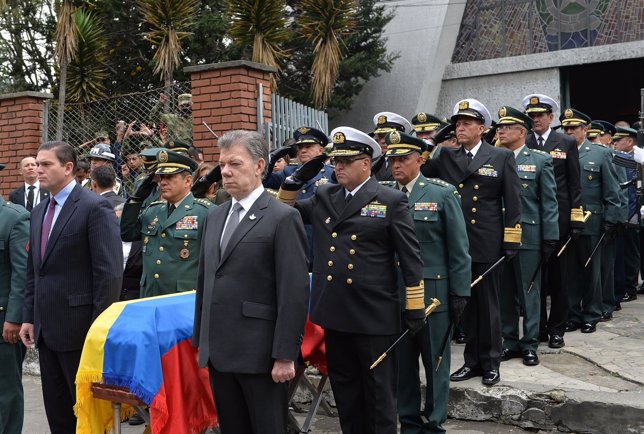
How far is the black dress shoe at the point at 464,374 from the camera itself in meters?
5.86

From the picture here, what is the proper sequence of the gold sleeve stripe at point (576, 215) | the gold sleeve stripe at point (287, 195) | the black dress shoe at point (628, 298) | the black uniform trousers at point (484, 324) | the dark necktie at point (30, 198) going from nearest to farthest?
the gold sleeve stripe at point (287, 195)
the black uniform trousers at point (484, 324)
the gold sleeve stripe at point (576, 215)
the dark necktie at point (30, 198)
the black dress shoe at point (628, 298)

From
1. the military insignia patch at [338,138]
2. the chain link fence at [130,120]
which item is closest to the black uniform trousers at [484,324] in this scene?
the military insignia patch at [338,138]

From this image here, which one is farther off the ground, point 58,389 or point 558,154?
point 558,154

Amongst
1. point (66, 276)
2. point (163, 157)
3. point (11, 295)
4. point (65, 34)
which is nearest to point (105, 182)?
point (163, 157)

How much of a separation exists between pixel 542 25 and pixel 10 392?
1181 centimetres

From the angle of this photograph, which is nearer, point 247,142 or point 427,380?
point 247,142

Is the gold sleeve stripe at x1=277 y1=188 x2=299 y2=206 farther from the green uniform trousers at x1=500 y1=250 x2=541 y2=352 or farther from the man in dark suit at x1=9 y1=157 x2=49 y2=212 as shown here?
the man in dark suit at x1=9 y1=157 x2=49 y2=212

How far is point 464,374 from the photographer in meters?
5.87

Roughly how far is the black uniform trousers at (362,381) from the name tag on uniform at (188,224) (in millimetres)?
1294

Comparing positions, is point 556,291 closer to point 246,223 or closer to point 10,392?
point 246,223

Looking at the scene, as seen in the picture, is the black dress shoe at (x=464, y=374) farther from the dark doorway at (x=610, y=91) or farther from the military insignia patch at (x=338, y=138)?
the dark doorway at (x=610, y=91)

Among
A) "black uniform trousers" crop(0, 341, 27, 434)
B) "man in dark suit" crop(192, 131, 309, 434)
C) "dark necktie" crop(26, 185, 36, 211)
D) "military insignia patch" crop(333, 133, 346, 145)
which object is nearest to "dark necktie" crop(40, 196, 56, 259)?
"black uniform trousers" crop(0, 341, 27, 434)

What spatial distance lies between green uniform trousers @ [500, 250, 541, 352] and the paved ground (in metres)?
0.19

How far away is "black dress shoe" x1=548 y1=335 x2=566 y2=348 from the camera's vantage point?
6.72m
